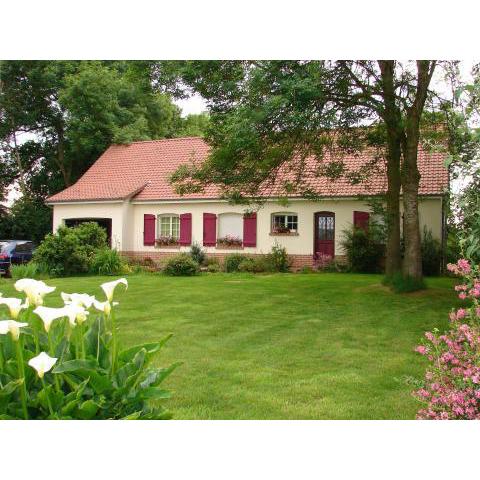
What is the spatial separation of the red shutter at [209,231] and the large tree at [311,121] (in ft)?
1.39

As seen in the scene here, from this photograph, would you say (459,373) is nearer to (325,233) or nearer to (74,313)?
(74,313)

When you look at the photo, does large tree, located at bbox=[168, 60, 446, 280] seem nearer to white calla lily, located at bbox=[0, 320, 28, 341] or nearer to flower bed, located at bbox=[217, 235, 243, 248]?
flower bed, located at bbox=[217, 235, 243, 248]

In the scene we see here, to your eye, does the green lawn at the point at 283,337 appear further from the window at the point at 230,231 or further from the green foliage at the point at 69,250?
the window at the point at 230,231

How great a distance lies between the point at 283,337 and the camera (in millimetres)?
4773

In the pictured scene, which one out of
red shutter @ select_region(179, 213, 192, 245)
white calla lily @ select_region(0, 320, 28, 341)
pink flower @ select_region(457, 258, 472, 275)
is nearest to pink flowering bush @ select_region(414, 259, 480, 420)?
pink flower @ select_region(457, 258, 472, 275)

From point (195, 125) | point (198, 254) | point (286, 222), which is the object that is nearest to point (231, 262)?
point (198, 254)

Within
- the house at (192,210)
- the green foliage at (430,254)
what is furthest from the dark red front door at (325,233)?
the green foliage at (430,254)

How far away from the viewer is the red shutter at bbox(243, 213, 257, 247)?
608cm

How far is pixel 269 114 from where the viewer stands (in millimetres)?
5184

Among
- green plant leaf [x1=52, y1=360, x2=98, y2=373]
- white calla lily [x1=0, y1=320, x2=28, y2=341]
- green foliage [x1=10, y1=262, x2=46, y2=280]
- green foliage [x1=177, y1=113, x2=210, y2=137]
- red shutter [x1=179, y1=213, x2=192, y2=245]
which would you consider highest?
green foliage [x1=177, y1=113, x2=210, y2=137]

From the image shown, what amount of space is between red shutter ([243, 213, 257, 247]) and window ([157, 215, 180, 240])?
0.83 metres

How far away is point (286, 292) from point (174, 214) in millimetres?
1413
